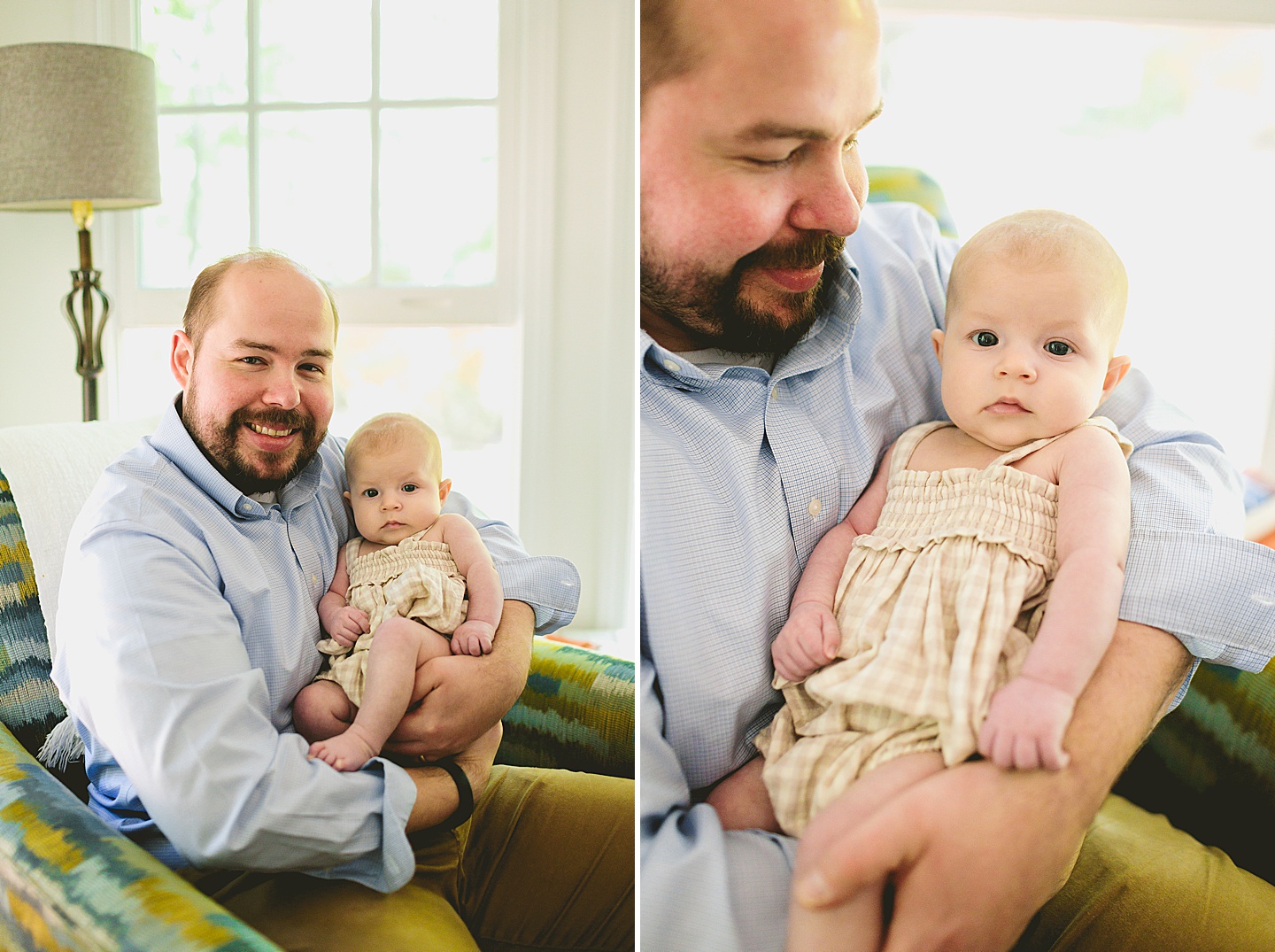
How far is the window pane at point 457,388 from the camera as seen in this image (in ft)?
2.92

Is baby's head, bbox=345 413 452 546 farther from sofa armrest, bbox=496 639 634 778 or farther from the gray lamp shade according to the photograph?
the gray lamp shade

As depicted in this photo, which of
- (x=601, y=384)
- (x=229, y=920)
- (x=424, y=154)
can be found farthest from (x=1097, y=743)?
(x=424, y=154)

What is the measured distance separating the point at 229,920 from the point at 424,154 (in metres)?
0.75

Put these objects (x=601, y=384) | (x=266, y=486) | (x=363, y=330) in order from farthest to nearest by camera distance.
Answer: (x=601, y=384)
(x=363, y=330)
(x=266, y=486)

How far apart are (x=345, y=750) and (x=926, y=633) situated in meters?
0.44

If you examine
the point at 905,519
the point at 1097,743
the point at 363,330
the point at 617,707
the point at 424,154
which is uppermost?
the point at 424,154

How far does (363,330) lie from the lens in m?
0.90

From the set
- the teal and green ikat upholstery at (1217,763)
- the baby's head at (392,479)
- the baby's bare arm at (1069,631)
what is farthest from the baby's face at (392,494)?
the teal and green ikat upholstery at (1217,763)

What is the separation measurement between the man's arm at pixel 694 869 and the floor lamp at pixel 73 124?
0.76 m

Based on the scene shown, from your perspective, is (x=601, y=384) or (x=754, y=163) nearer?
(x=754, y=163)

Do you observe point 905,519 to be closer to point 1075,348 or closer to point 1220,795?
point 1075,348

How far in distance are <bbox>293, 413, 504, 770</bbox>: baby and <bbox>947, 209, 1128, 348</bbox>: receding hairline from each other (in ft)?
1.46

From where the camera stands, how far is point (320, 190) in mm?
898

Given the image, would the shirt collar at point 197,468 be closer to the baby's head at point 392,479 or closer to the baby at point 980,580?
the baby's head at point 392,479
